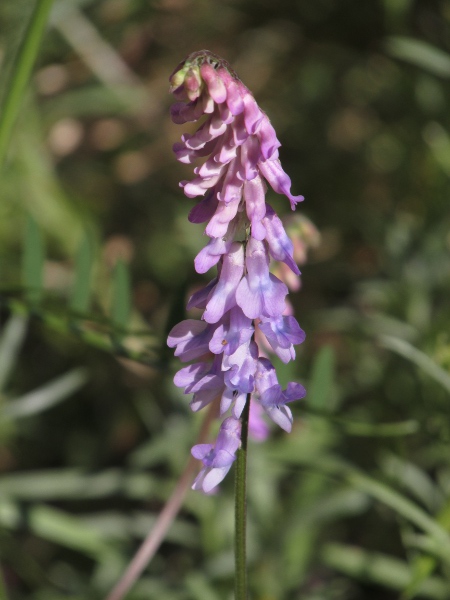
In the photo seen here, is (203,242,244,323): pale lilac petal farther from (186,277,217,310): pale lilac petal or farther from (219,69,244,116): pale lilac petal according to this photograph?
(219,69,244,116): pale lilac petal

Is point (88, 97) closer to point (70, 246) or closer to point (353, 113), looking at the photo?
point (70, 246)

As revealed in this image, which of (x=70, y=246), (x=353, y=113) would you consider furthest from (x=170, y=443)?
(x=353, y=113)

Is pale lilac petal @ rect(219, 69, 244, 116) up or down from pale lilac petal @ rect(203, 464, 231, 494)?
up

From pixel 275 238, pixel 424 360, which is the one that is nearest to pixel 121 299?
pixel 424 360

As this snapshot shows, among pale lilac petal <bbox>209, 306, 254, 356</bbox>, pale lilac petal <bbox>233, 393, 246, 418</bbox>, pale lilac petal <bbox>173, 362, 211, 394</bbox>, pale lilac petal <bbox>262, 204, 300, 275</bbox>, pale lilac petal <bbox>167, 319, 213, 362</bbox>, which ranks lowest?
pale lilac petal <bbox>233, 393, 246, 418</bbox>

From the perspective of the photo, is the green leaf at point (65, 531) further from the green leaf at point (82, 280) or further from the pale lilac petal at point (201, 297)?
the pale lilac petal at point (201, 297)

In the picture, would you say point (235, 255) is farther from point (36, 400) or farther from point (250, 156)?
point (36, 400)

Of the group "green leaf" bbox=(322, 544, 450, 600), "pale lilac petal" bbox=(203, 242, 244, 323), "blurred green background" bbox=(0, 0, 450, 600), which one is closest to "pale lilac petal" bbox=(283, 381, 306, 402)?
"pale lilac petal" bbox=(203, 242, 244, 323)

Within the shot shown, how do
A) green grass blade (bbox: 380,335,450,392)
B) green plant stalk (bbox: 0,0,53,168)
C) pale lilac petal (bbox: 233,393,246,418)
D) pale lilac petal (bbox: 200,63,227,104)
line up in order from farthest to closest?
green grass blade (bbox: 380,335,450,392) → green plant stalk (bbox: 0,0,53,168) → pale lilac petal (bbox: 233,393,246,418) → pale lilac petal (bbox: 200,63,227,104)
